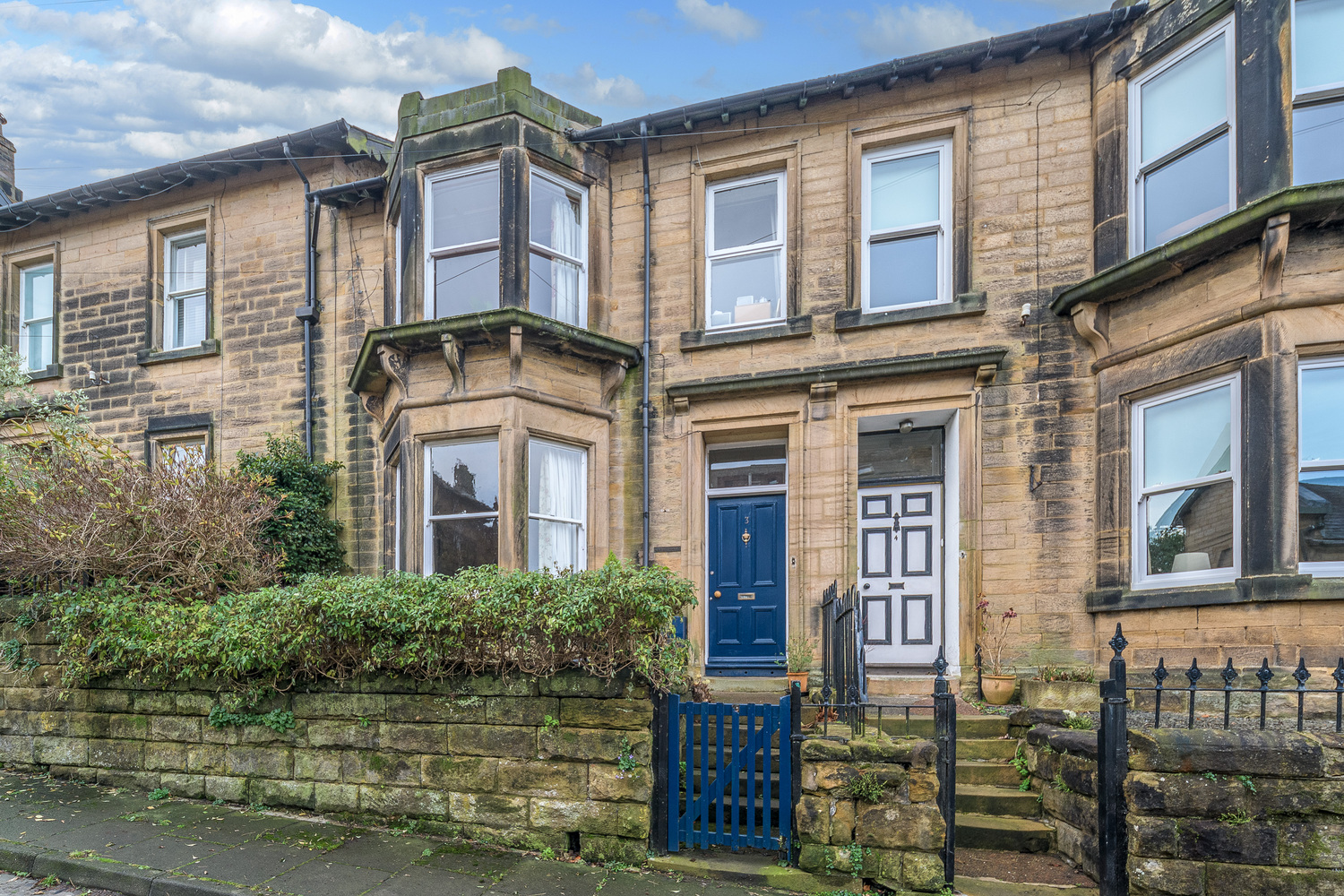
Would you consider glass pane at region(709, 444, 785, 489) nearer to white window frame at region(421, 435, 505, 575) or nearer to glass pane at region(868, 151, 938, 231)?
white window frame at region(421, 435, 505, 575)

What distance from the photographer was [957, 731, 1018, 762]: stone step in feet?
22.4

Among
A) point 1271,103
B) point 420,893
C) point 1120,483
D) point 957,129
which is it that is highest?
point 957,129

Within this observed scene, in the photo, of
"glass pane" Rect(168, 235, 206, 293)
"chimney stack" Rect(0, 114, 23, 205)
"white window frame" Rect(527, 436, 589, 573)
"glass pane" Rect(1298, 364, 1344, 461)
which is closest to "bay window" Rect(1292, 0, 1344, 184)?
"glass pane" Rect(1298, 364, 1344, 461)

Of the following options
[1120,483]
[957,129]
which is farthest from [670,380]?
[1120,483]

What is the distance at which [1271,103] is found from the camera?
6.93 m

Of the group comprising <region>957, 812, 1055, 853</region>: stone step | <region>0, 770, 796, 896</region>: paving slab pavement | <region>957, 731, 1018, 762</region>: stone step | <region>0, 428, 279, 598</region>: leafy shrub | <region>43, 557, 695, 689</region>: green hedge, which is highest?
<region>0, 428, 279, 598</region>: leafy shrub

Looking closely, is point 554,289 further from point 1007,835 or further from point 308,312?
point 1007,835

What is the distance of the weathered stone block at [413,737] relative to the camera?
630cm

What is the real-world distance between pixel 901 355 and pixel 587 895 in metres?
6.20

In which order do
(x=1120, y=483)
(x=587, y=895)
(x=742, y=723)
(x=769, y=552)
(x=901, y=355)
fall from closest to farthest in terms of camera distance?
1. (x=587, y=895)
2. (x=742, y=723)
3. (x=1120, y=483)
4. (x=901, y=355)
5. (x=769, y=552)

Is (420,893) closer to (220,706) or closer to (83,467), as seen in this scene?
(220,706)

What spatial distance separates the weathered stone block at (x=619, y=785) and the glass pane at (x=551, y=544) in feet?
11.5

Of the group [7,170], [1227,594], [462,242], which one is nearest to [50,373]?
[7,170]

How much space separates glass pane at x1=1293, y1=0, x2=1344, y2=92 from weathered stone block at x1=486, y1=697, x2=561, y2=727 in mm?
7910
